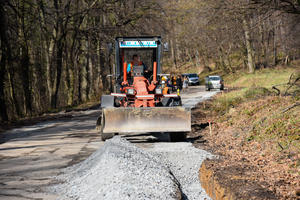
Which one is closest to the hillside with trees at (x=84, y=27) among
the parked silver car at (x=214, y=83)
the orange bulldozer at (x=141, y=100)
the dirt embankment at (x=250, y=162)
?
the orange bulldozer at (x=141, y=100)

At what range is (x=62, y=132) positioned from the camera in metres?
15.2

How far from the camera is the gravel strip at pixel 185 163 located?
22.8 ft

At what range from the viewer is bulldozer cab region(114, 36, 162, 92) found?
13.3m

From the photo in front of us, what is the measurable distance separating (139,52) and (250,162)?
21.7ft

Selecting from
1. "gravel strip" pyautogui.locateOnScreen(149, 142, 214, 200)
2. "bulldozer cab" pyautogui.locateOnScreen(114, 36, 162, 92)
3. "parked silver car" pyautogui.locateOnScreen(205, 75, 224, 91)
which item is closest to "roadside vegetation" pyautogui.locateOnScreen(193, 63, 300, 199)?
"gravel strip" pyautogui.locateOnScreen(149, 142, 214, 200)

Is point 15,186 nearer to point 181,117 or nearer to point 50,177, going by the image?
point 50,177

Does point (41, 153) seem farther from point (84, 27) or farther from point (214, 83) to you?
point (214, 83)

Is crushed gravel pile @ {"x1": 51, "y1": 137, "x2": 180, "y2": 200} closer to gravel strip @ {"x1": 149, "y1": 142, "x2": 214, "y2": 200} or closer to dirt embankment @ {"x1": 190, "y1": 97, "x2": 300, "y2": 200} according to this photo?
gravel strip @ {"x1": 149, "y1": 142, "x2": 214, "y2": 200}

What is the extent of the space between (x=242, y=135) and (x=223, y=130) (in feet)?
6.15

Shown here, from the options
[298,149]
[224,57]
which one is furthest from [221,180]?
[224,57]

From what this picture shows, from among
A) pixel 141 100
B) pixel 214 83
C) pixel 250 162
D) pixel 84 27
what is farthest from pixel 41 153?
pixel 214 83

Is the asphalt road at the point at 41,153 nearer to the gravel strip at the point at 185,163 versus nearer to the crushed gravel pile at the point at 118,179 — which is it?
the crushed gravel pile at the point at 118,179

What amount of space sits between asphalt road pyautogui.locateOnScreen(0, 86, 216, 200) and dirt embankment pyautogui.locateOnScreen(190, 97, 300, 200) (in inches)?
81.9

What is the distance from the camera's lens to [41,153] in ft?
35.1
